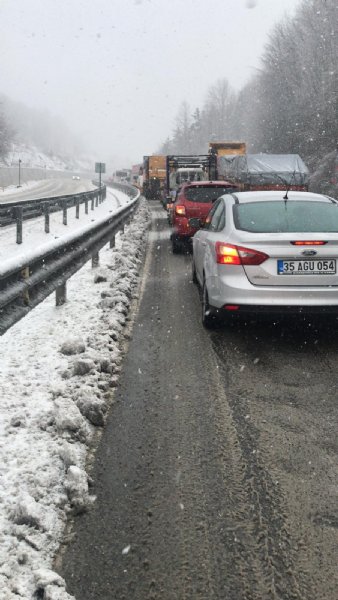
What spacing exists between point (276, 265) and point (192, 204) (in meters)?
7.59

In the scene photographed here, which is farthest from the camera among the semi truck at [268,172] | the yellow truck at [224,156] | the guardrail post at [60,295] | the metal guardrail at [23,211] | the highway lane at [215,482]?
the yellow truck at [224,156]

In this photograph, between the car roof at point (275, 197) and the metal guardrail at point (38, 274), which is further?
the car roof at point (275, 197)

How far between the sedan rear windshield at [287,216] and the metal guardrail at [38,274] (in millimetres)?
1970

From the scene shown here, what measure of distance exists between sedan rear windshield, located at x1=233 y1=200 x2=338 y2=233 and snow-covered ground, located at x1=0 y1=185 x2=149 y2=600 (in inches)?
73.3

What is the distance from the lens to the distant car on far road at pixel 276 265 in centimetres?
523

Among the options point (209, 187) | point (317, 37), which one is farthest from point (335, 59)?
point (209, 187)

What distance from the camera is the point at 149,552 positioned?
244cm

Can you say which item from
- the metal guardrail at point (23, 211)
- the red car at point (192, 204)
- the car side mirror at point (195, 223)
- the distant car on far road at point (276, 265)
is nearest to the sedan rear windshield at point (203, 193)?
the red car at point (192, 204)

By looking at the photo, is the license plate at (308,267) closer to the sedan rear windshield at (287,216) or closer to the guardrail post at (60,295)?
the sedan rear windshield at (287,216)

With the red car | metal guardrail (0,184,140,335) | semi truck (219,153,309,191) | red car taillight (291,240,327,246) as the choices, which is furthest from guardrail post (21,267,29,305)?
semi truck (219,153,309,191)

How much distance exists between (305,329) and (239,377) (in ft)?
6.01

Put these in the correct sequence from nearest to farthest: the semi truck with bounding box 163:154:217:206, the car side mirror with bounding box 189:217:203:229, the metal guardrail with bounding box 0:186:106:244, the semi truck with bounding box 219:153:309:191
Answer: the car side mirror with bounding box 189:217:203:229, the metal guardrail with bounding box 0:186:106:244, the semi truck with bounding box 219:153:309:191, the semi truck with bounding box 163:154:217:206

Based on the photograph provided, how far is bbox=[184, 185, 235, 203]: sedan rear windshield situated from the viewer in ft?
41.9

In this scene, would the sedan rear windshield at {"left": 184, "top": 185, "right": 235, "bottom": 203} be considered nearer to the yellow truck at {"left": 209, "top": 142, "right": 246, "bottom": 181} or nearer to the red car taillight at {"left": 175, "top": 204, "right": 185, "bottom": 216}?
the red car taillight at {"left": 175, "top": 204, "right": 185, "bottom": 216}
